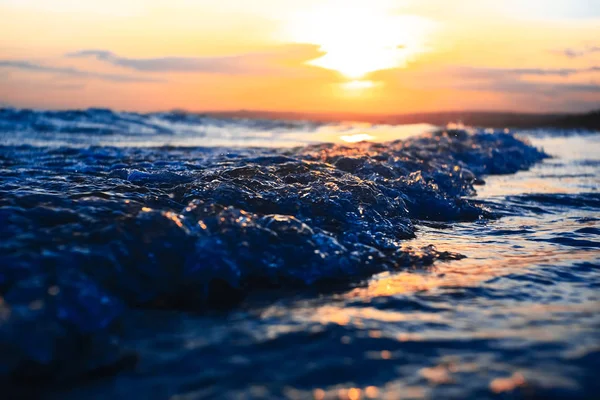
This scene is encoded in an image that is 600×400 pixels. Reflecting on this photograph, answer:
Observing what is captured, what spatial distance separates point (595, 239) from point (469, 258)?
1.67 meters

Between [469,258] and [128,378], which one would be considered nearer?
[128,378]

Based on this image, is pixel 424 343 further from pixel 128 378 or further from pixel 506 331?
pixel 128 378

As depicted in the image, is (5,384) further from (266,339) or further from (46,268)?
(266,339)

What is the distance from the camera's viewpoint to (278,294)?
3.43 meters

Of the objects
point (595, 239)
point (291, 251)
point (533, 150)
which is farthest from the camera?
point (533, 150)

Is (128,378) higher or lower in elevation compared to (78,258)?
lower

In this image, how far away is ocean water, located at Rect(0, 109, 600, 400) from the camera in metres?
2.34

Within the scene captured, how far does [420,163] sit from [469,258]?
5245mm

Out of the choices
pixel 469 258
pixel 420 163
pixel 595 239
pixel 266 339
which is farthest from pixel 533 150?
pixel 266 339

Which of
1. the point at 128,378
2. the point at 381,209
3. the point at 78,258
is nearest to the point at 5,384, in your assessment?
the point at 128,378

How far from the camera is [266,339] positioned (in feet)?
8.96

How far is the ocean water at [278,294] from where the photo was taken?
2336mm

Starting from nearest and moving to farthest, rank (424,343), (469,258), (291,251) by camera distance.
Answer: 1. (424,343)
2. (291,251)
3. (469,258)

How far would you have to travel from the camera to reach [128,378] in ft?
7.69
